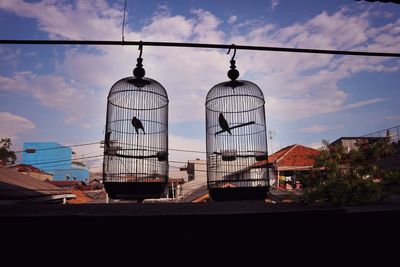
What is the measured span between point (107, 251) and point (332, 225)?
33.3 inches

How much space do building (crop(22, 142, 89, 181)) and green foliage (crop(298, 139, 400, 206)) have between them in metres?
38.1

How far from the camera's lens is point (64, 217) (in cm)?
95

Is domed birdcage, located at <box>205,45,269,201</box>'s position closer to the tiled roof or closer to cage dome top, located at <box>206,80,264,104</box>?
cage dome top, located at <box>206,80,264,104</box>

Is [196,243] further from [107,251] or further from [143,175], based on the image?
[143,175]

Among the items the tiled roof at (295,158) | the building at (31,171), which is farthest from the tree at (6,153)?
the tiled roof at (295,158)

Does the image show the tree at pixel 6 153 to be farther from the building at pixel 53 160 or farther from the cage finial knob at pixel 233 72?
the cage finial knob at pixel 233 72

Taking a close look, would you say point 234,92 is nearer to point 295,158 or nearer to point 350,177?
point 350,177

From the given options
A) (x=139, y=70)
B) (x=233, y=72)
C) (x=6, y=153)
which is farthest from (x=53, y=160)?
(x=233, y=72)

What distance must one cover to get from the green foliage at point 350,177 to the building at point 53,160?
125 ft

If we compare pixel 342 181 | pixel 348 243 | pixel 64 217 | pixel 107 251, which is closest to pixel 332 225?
pixel 348 243

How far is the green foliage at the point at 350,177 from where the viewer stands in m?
6.99

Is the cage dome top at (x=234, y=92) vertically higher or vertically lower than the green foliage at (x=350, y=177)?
higher

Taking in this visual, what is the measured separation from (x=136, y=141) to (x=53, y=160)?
43041mm

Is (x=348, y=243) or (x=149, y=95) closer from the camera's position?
(x=348, y=243)
